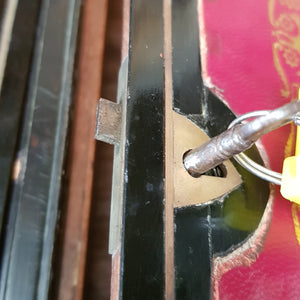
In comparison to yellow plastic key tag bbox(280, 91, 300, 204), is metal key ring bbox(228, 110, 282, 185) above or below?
above

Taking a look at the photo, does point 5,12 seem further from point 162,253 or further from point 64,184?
point 162,253

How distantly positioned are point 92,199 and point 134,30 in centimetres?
35

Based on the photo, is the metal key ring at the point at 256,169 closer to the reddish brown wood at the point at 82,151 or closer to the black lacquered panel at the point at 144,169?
the black lacquered panel at the point at 144,169

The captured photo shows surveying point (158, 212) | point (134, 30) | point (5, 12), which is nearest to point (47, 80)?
point (5, 12)

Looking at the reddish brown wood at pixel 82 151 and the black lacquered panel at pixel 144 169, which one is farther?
the reddish brown wood at pixel 82 151

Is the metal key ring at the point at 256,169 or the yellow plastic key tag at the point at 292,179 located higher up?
the metal key ring at the point at 256,169

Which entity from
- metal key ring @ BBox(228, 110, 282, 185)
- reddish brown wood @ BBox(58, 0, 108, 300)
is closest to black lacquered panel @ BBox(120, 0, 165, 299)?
metal key ring @ BBox(228, 110, 282, 185)

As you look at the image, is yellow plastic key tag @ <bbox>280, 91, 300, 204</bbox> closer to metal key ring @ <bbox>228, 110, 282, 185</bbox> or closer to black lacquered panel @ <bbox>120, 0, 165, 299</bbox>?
metal key ring @ <bbox>228, 110, 282, 185</bbox>

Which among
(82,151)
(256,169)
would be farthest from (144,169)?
(82,151)

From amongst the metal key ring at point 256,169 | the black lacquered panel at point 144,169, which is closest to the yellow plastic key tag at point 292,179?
the metal key ring at point 256,169

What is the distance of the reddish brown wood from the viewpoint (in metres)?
0.58

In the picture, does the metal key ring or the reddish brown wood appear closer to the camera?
the metal key ring

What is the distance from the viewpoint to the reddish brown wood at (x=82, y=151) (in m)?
0.58

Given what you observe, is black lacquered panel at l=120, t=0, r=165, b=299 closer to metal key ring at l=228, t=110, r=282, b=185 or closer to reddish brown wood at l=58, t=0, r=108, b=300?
metal key ring at l=228, t=110, r=282, b=185
